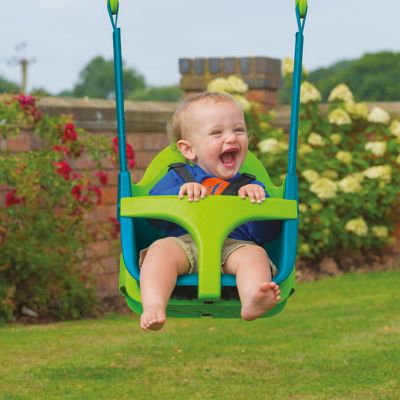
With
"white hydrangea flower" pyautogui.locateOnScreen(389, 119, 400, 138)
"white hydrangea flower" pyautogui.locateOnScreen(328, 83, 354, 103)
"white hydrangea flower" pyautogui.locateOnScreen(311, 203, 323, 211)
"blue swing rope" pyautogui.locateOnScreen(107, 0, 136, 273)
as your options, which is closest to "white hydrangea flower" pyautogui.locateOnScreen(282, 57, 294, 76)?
"white hydrangea flower" pyautogui.locateOnScreen(328, 83, 354, 103)

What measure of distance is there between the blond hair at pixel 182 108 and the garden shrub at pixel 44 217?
3.52m

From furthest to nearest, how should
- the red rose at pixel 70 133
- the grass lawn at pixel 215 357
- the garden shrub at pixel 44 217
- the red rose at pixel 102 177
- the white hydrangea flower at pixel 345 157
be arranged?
the white hydrangea flower at pixel 345 157
the red rose at pixel 102 177
the red rose at pixel 70 133
the garden shrub at pixel 44 217
the grass lawn at pixel 215 357

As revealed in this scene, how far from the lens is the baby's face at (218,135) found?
3812 mm

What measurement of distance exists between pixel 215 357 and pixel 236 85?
4355 mm

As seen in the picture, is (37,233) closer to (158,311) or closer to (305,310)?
(305,310)

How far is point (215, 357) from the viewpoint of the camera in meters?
6.38

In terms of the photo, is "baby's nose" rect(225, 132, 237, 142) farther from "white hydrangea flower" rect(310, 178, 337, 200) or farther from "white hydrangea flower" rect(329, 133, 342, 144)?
"white hydrangea flower" rect(329, 133, 342, 144)

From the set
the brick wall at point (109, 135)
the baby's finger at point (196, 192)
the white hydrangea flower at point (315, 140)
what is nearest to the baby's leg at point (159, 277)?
the baby's finger at point (196, 192)

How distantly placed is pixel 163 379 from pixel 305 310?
96.3 inches

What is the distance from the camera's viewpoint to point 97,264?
29.0 feet

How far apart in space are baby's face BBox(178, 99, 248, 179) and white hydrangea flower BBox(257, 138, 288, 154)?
6097 millimetres

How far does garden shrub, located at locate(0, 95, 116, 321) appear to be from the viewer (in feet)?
24.8

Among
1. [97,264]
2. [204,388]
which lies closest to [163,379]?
[204,388]

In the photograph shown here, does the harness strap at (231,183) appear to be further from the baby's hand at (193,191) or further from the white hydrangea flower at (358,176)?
the white hydrangea flower at (358,176)
